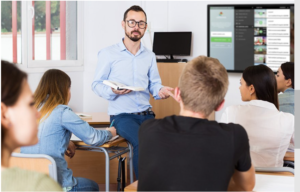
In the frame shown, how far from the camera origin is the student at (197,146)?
1513 millimetres

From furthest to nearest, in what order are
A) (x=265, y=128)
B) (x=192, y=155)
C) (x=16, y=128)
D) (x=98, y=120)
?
(x=98, y=120)
(x=265, y=128)
(x=192, y=155)
(x=16, y=128)

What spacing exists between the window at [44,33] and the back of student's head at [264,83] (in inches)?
118

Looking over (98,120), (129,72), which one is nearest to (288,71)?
(129,72)

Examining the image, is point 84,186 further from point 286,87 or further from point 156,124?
point 286,87

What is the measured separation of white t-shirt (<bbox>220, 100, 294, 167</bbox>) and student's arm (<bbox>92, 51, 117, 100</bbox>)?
4.19 ft

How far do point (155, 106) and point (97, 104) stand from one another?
2.81 feet

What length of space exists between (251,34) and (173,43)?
0.99m

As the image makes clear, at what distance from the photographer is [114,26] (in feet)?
19.1

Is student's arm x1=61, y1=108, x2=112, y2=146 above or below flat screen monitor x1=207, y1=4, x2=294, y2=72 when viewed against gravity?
below

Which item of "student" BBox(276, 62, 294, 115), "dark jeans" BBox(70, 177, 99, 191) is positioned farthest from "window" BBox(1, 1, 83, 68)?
"student" BBox(276, 62, 294, 115)

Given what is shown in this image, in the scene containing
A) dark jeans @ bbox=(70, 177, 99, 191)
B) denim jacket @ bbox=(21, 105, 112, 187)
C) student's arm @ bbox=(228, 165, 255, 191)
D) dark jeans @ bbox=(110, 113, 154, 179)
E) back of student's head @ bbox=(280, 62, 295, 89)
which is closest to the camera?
student's arm @ bbox=(228, 165, 255, 191)

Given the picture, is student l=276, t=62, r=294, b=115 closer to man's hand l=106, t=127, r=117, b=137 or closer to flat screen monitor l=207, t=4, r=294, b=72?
man's hand l=106, t=127, r=117, b=137

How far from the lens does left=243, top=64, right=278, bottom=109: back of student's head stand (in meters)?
2.61

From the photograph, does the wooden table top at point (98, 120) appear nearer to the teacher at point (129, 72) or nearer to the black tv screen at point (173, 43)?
the teacher at point (129, 72)
